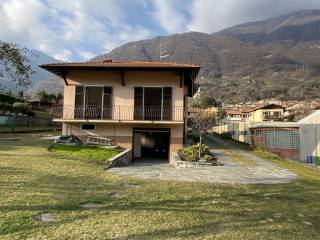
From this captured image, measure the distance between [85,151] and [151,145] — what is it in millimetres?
6726

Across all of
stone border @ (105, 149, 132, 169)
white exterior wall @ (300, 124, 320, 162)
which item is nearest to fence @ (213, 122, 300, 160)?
white exterior wall @ (300, 124, 320, 162)

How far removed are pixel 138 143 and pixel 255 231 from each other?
702 inches

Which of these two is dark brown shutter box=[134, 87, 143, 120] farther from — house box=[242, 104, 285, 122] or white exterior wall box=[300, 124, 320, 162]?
house box=[242, 104, 285, 122]

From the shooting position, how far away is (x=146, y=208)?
8430 millimetres

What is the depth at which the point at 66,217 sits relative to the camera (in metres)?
7.42

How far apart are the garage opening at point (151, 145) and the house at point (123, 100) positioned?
318 millimetres

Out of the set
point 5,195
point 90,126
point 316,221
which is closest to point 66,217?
point 5,195

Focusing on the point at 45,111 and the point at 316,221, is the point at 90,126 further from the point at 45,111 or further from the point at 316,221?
the point at 45,111

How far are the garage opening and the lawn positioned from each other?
1110 cm

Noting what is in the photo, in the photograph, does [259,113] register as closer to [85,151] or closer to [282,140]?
[282,140]

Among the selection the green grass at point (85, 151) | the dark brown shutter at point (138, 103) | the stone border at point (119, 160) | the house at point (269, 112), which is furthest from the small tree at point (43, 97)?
the house at point (269, 112)

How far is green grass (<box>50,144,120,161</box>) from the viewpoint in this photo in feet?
61.1

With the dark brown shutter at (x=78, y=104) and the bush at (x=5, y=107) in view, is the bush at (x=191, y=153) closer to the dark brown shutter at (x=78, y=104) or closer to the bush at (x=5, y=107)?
the dark brown shutter at (x=78, y=104)

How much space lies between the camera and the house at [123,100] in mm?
23609
